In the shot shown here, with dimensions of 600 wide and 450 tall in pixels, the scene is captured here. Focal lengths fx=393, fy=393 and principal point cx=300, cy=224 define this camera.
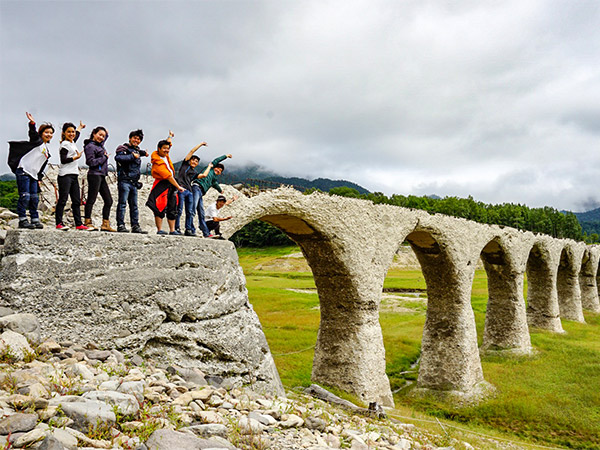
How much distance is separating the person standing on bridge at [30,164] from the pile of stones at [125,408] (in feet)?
5.07

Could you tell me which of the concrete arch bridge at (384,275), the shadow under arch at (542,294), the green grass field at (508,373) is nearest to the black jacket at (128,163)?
the concrete arch bridge at (384,275)

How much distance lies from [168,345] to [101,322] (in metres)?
0.89

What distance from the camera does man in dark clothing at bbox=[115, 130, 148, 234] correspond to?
5648mm

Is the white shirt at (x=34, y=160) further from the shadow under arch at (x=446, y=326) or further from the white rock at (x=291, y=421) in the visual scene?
the shadow under arch at (x=446, y=326)

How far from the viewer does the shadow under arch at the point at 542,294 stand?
72.5 feet

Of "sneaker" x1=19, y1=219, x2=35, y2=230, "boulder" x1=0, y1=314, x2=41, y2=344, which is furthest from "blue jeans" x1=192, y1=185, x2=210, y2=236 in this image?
"boulder" x1=0, y1=314, x2=41, y2=344

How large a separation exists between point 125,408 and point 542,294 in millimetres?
25074

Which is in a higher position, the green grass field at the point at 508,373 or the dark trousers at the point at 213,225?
the dark trousers at the point at 213,225

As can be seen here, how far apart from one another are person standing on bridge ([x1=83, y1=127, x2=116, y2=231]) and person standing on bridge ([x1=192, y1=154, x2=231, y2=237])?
1544 millimetres

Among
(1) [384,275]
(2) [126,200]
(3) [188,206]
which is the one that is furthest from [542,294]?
(2) [126,200]

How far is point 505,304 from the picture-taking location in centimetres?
1792

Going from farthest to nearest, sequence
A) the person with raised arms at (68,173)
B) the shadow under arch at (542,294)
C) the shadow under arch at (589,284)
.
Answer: the shadow under arch at (589,284), the shadow under arch at (542,294), the person with raised arms at (68,173)

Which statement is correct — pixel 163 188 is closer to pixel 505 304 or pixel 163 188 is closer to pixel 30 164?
pixel 30 164

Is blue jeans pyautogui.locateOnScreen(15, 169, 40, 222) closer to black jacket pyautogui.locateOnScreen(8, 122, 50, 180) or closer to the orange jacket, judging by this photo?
black jacket pyautogui.locateOnScreen(8, 122, 50, 180)
